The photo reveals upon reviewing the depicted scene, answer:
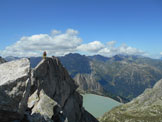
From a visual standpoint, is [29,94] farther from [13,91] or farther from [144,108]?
[144,108]

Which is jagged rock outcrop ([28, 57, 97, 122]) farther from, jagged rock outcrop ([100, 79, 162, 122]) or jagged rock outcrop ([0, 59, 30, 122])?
jagged rock outcrop ([100, 79, 162, 122])

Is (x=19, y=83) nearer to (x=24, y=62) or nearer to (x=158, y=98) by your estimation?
(x=24, y=62)

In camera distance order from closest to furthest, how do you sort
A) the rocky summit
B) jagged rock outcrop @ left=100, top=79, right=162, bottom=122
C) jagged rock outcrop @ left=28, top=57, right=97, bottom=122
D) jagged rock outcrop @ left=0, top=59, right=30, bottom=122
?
jagged rock outcrop @ left=0, top=59, right=30, bottom=122 < the rocky summit < jagged rock outcrop @ left=28, top=57, right=97, bottom=122 < jagged rock outcrop @ left=100, top=79, right=162, bottom=122

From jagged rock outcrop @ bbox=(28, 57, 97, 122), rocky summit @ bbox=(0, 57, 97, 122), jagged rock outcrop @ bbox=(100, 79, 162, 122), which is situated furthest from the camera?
jagged rock outcrop @ bbox=(100, 79, 162, 122)

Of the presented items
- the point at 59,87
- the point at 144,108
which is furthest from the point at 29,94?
the point at 144,108

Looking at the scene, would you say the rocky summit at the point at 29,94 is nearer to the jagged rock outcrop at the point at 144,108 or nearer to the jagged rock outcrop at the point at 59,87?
the jagged rock outcrop at the point at 59,87

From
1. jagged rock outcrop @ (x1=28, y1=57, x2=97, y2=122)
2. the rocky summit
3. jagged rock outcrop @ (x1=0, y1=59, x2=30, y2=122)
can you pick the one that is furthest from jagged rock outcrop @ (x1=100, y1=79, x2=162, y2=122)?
jagged rock outcrop @ (x1=0, y1=59, x2=30, y2=122)

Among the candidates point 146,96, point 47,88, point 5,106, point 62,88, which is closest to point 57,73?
point 62,88

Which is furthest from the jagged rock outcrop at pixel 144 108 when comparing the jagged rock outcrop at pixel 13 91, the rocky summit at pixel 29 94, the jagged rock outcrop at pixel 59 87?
the jagged rock outcrop at pixel 13 91
